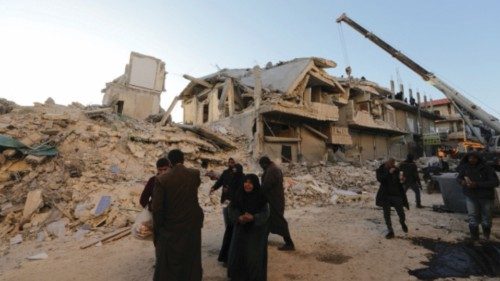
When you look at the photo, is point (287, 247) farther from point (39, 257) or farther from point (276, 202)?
point (39, 257)

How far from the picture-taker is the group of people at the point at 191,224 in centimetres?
326

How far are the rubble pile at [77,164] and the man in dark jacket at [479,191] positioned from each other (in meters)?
7.41

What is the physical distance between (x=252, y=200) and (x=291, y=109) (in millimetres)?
13940

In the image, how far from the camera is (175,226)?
10.8 ft

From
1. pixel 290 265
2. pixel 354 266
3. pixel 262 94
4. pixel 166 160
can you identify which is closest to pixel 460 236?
pixel 354 266

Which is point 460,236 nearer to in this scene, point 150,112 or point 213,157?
point 213,157

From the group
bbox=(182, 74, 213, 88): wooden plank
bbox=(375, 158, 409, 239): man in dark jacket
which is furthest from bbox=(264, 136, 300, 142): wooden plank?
bbox=(375, 158, 409, 239): man in dark jacket

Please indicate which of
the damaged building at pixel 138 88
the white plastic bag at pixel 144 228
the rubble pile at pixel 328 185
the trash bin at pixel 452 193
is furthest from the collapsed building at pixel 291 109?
the white plastic bag at pixel 144 228

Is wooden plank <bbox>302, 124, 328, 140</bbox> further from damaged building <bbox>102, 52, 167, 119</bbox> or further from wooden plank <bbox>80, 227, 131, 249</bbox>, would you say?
wooden plank <bbox>80, 227, 131, 249</bbox>

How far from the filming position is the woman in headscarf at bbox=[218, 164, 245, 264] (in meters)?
4.73

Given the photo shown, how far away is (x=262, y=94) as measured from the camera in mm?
17750

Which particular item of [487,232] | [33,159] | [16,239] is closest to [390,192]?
[487,232]

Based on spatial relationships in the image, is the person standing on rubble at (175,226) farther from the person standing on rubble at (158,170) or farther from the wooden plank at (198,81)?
the wooden plank at (198,81)

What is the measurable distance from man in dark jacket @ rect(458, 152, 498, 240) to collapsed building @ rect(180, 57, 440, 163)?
1143cm
